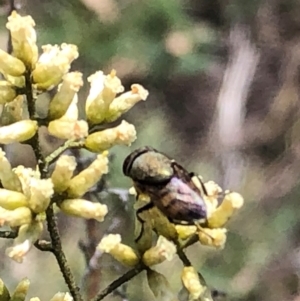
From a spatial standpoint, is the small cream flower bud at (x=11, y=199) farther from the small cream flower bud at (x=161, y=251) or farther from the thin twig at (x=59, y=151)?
the small cream flower bud at (x=161, y=251)

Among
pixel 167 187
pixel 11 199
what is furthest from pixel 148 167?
pixel 11 199

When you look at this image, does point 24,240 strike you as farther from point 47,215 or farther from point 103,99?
point 103,99

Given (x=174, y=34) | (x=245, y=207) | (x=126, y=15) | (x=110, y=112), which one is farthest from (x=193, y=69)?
(x=110, y=112)

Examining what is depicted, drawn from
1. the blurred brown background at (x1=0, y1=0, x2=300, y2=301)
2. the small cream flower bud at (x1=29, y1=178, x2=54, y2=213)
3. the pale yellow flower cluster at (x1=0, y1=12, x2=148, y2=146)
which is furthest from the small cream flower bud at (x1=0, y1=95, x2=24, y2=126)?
the blurred brown background at (x1=0, y1=0, x2=300, y2=301)

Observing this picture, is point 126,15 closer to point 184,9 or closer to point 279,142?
point 184,9

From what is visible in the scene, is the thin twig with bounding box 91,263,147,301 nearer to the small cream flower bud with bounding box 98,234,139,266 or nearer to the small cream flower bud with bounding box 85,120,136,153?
the small cream flower bud with bounding box 98,234,139,266

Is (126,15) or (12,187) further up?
(12,187)
